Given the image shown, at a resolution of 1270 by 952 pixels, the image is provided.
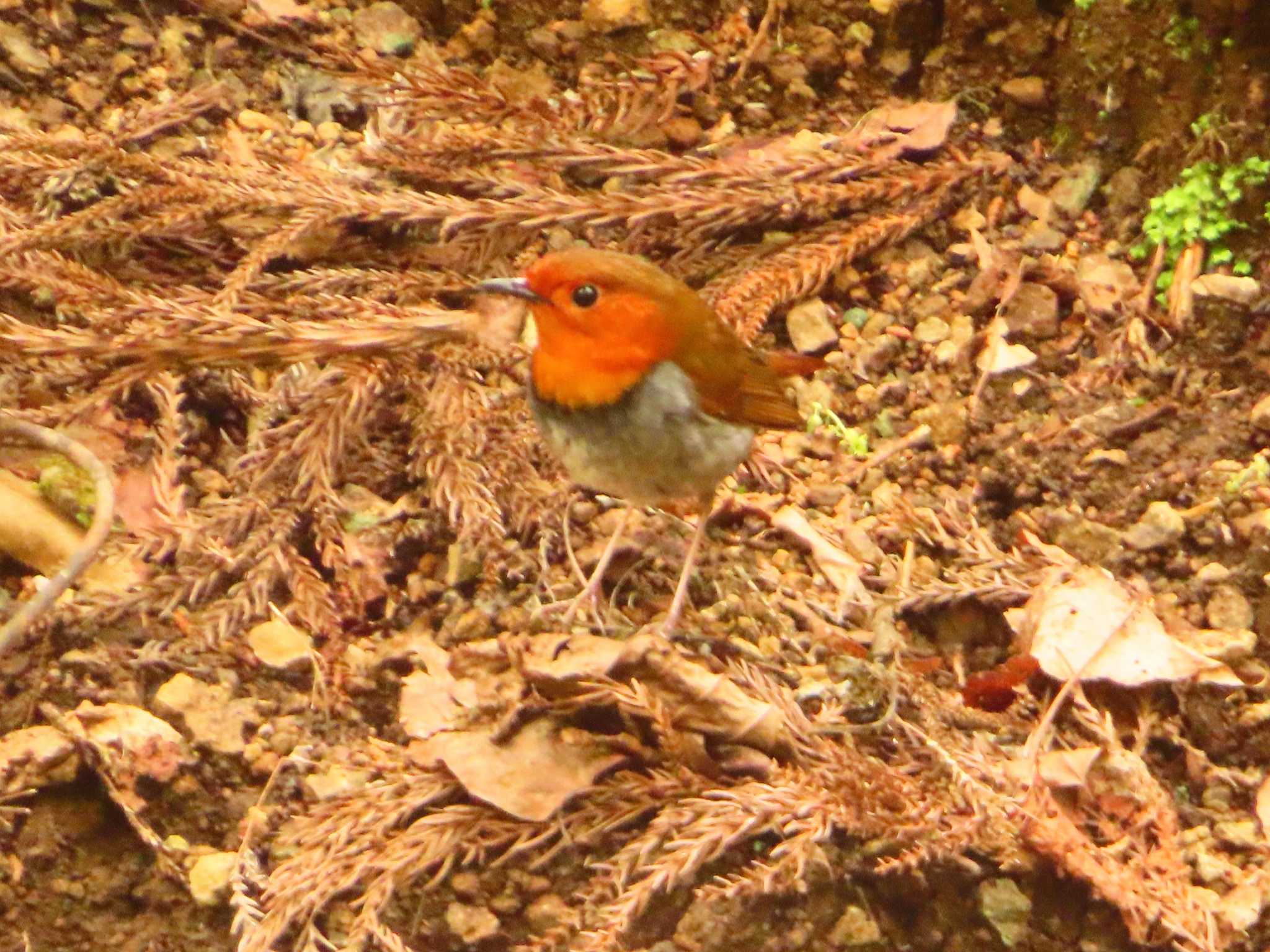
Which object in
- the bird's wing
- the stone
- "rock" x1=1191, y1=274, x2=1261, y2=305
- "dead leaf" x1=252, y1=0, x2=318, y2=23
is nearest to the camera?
the bird's wing

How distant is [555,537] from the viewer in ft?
8.98

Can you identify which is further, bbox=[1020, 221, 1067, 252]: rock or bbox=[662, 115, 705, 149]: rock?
bbox=[662, 115, 705, 149]: rock

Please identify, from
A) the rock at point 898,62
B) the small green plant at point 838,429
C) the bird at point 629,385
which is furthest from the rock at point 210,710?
the rock at point 898,62

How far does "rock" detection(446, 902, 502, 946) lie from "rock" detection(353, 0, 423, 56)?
2286mm

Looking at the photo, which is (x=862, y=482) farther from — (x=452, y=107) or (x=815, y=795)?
(x=452, y=107)

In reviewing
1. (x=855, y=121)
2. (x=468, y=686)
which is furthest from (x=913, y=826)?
(x=855, y=121)

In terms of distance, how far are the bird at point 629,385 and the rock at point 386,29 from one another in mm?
1208

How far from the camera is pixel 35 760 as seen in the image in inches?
85.5

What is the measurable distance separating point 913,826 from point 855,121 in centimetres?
194

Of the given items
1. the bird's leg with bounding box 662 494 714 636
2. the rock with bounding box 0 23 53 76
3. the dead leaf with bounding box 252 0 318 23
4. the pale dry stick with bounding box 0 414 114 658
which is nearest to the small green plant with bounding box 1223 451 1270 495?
the bird's leg with bounding box 662 494 714 636

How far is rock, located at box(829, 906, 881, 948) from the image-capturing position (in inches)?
81.7

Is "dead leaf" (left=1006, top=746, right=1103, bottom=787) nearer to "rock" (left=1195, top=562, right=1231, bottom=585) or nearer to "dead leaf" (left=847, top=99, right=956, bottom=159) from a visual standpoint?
"rock" (left=1195, top=562, right=1231, bottom=585)

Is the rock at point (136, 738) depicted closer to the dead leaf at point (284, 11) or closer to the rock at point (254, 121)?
the rock at point (254, 121)

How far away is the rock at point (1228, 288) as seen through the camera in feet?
9.71
